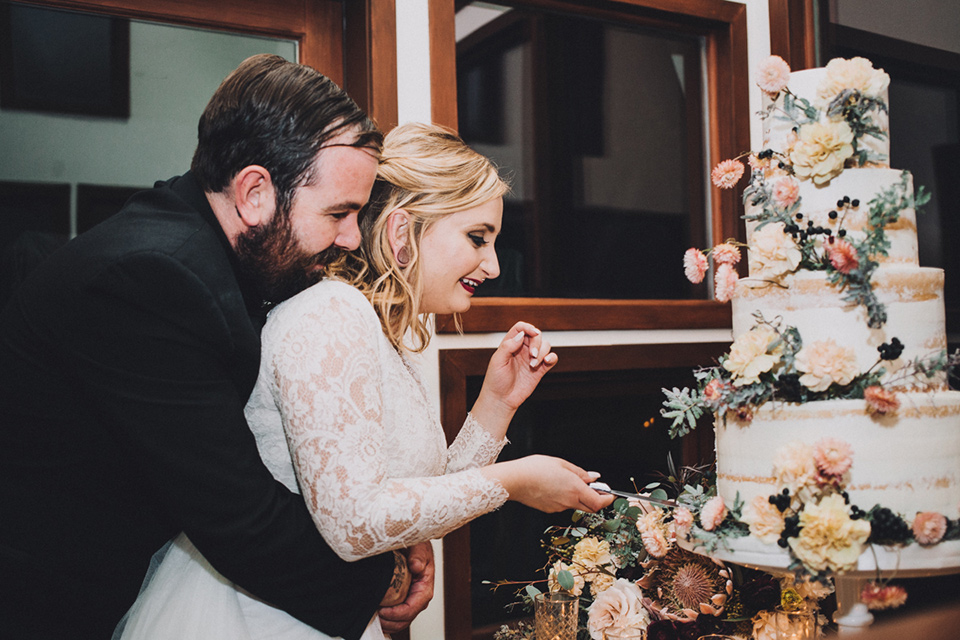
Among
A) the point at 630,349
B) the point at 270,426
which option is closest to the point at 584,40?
the point at 630,349

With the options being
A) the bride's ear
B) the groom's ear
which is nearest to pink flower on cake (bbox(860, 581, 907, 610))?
the bride's ear

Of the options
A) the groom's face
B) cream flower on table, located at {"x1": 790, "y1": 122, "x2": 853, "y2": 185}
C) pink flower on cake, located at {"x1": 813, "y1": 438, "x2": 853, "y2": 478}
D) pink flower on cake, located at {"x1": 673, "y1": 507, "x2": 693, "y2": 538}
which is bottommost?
pink flower on cake, located at {"x1": 673, "y1": 507, "x2": 693, "y2": 538}

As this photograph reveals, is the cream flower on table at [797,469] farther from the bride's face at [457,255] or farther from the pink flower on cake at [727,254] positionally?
the bride's face at [457,255]

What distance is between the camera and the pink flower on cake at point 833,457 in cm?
120

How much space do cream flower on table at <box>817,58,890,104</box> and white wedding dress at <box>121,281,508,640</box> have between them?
0.91 m

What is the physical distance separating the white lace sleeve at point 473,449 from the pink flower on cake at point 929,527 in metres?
0.90

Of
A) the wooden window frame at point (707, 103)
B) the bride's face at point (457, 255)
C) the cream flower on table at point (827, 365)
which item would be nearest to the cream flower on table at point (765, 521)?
the cream flower on table at point (827, 365)

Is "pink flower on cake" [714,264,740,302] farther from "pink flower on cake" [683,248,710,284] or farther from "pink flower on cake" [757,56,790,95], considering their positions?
"pink flower on cake" [757,56,790,95]

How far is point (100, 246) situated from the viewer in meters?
1.15

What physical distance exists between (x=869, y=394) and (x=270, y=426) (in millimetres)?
1009

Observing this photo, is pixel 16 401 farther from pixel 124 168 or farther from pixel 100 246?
pixel 124 168

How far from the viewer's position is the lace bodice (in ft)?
3.86

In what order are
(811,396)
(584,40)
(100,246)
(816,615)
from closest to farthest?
(100,246) < (811,396) < (816,615) < (584,40)

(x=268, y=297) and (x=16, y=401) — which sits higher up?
(x=268, y=297)
